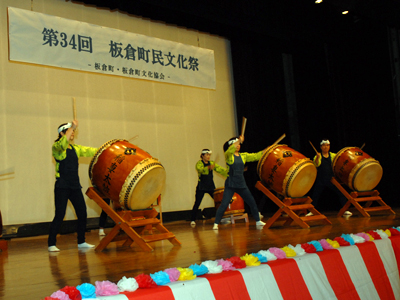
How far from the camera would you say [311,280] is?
201cm

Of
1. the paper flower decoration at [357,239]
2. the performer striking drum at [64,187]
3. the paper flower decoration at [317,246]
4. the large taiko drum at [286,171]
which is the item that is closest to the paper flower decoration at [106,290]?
the paper flower decoration at [317,246]

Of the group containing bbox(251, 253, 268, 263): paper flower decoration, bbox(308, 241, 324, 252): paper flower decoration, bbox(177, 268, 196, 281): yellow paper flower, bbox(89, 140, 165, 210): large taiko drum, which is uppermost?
bbox(89, 140, 165, 210): large taiko drum

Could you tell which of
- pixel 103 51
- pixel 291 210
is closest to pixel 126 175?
pixel 291 210

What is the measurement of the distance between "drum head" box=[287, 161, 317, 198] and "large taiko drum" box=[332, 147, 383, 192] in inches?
45.0

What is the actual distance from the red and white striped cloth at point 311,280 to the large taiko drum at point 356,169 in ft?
8.87

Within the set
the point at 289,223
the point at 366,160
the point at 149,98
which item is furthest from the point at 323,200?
the point at 149,98

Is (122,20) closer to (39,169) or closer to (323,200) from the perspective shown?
(39,169)

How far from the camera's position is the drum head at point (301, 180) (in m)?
4.25

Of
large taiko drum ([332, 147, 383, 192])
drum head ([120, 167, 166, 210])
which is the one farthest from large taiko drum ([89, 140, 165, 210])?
large taiko drum ([332, 147, 383, 192])

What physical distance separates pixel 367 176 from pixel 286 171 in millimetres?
1713

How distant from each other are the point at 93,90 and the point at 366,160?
404cm

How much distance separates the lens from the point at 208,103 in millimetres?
7359

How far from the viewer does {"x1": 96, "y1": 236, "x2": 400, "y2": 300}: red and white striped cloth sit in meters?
1.59

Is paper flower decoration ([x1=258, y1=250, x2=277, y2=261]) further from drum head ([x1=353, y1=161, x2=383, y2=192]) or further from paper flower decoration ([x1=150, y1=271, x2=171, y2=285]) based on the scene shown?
drum head ([x1=353, y1=161, x2=383, y2=192])
